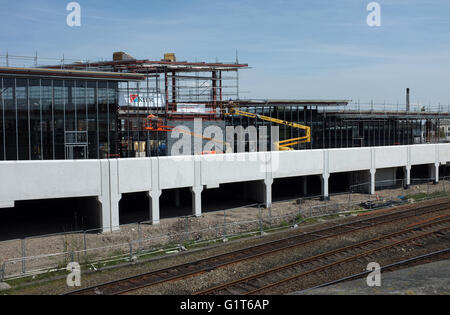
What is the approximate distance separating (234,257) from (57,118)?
17.6 meters

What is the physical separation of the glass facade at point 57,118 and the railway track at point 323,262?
1906 centimetres

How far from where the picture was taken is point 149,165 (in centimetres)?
2695

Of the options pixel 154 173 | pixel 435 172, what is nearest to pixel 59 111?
pixel 154 173

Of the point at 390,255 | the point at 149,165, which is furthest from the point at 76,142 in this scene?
the point at 390,255

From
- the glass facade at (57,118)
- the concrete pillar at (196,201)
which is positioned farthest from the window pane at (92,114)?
the concrete pillar at (196,201)

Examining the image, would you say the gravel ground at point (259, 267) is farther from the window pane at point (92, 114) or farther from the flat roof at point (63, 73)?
the flat roof at point (63, 73)

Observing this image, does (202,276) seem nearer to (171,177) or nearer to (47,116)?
(171,177)

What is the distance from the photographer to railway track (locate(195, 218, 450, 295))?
14.8 metres

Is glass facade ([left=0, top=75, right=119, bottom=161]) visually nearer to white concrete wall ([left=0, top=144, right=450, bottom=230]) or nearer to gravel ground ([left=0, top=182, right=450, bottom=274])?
white concrete wall ([left=0, top=144, right=450, bottom=230])

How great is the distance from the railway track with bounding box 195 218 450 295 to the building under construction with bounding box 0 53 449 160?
19.1 metres

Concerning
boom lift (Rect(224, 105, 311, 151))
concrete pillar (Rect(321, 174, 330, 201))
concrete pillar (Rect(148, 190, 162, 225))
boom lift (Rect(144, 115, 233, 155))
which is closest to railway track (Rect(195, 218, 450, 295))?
concrete pillar (Rect(321, 174, 330, 201))

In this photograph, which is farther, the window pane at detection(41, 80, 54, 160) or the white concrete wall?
the window pane at detection(41, 80, 54, 160)

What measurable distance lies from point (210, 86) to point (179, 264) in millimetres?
27464
